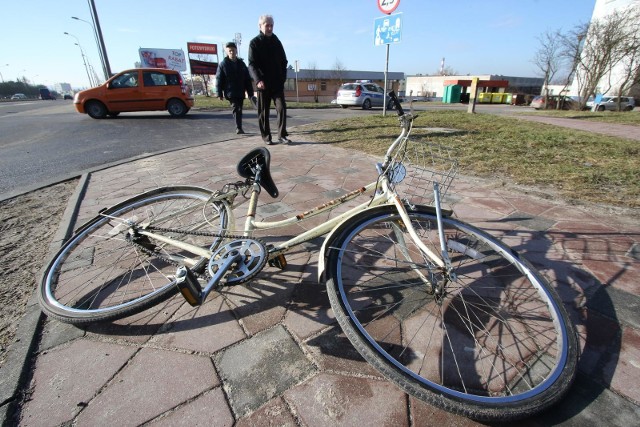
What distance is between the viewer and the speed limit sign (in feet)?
23.8

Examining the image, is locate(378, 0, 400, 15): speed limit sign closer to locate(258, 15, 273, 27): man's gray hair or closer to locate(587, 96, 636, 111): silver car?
locate(258, 15, 273, 27): man's gray hair

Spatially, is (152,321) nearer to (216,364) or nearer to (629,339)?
(216,364)

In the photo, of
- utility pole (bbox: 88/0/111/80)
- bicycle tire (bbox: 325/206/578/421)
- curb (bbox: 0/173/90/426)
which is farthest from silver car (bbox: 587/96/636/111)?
utility pole (bbox: 88/0/111/80)

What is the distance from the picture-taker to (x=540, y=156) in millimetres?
4727

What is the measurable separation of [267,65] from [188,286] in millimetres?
4954

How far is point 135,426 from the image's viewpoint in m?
1.13

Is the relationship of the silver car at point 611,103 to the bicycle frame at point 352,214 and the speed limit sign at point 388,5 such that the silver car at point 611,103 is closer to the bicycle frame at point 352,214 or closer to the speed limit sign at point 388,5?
the speed limit sign at point 388,5

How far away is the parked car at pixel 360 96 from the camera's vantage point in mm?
16938

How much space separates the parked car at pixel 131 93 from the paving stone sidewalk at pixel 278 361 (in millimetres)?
11333

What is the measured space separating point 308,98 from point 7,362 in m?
45.8

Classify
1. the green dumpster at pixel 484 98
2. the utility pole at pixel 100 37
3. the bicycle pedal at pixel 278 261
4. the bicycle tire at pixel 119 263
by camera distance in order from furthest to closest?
the green dumpster at pixel 484 98 → the utility pole at pixel 100 37 → the bicycle pedal at pixel 278 261 → the bicycle tire at pixel 119 263

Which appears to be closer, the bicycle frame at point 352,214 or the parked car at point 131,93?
the bicycle frame at point 352,214

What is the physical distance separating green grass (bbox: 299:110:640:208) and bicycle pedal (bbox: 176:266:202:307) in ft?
11.7

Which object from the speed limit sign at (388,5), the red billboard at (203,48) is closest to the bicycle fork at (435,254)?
the speed limit sign at (388,5)
